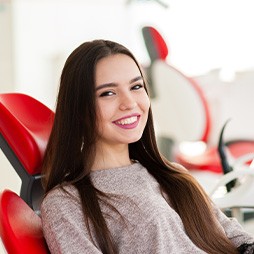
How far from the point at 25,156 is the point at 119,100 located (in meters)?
0.28

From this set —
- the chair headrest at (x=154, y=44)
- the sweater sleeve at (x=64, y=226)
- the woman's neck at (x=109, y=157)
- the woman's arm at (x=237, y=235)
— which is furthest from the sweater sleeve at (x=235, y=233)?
the chair headrest at (x=154, y=44)

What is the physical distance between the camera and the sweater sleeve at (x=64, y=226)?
124 centimetres

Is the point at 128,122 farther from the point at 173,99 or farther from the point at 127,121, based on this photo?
the point at 173,99

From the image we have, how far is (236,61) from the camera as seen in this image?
336cm

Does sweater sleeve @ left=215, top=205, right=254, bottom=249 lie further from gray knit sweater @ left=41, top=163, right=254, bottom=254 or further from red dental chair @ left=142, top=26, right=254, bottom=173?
red dental chair @ left=142, top=26, right=254, bottom=173

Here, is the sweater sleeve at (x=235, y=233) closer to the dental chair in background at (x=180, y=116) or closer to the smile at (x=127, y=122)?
the smile at (x=127, y=122)

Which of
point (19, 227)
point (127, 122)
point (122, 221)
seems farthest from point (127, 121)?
point (19, 227)

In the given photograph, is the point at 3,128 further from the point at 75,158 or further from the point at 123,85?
the point at 123,85

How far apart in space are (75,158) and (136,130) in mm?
163

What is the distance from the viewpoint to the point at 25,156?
146 centimetres

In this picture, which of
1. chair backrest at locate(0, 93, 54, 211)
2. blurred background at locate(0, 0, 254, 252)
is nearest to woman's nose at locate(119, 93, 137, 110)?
chair backrest at locate(0, 93, 54, 211)

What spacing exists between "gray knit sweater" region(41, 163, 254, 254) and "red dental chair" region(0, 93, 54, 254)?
52mm

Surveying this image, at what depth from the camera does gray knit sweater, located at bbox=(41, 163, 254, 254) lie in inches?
49.5

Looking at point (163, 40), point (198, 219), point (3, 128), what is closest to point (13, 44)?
point (163, 40)
